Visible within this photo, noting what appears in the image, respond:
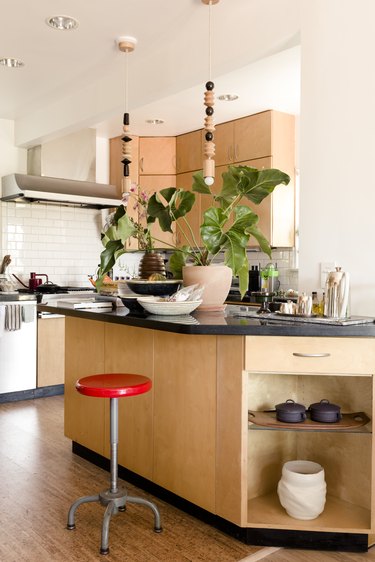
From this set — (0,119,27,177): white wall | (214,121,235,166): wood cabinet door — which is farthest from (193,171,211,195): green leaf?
(0,119,27,177): white wall

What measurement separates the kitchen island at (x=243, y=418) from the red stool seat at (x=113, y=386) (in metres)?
0.24

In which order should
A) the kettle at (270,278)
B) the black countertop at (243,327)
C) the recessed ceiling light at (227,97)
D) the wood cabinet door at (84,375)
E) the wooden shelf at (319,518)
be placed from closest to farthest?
the black countertop at (243,327)
the wooden shelf at (319,518)
the wood cabinet door at (84,375)
the recessed ceiling light at (227,97)
the kettle at (270,278)

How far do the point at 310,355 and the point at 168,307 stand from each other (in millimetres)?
660

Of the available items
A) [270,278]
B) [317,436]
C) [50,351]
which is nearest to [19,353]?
[50,351]

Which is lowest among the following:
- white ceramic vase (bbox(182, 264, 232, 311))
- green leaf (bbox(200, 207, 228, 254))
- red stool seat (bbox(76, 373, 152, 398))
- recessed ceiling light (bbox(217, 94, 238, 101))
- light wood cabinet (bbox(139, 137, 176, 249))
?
red stool seat (bbox(76, 373, 152, 398))

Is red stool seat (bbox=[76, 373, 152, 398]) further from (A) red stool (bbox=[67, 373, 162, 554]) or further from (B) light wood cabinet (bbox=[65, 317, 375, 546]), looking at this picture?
(B) light wood cabinet (bbox=[65, 317, 375, 546])

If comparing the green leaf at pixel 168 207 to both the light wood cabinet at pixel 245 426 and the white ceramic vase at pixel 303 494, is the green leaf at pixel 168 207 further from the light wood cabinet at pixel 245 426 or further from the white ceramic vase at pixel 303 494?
the white ceramic vase at pixel 303 494

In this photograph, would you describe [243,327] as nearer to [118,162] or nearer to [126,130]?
[126,130]

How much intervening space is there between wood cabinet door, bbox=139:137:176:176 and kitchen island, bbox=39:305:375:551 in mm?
3356

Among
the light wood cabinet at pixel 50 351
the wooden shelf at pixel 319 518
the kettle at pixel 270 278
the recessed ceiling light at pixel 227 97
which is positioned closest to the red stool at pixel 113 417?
the wooden shelf at pixel 319 518

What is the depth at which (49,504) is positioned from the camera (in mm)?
2744

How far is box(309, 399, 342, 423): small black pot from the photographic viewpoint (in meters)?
2.36

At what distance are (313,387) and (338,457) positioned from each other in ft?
1.09

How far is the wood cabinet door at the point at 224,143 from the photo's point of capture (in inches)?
214
